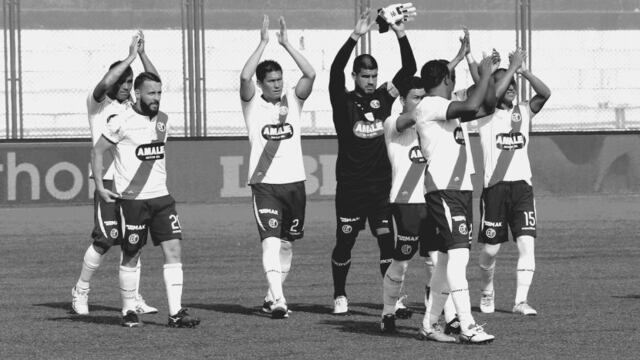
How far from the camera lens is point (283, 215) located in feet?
36.5

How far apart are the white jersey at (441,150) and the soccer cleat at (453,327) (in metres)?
1.04

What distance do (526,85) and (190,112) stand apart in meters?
6.37

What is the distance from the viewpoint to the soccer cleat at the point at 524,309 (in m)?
10.8

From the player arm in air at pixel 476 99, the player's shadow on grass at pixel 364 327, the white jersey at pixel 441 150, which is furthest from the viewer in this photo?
the player's shadow on grass at pixel 364 327

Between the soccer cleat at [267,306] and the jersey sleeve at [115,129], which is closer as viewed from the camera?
the jersey sleeve at [115,129]

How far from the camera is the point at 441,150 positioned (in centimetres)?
948

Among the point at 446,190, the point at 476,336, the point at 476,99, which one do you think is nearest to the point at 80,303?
the point at 446,190

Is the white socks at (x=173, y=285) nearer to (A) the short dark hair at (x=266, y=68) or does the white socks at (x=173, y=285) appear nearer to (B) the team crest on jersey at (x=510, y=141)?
(A) the short dark hair at (x=266, y=68)

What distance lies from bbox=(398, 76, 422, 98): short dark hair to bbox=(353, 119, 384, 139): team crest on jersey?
3.06 ft

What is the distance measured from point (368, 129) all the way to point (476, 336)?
2540 mm

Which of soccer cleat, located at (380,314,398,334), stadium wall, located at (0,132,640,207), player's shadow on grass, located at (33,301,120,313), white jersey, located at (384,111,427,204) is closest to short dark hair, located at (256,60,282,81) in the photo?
white jersey, located at (384,111,427,204)

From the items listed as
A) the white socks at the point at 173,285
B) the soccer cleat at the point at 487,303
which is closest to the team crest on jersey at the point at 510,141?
the soccer cleat at the point at 487,303

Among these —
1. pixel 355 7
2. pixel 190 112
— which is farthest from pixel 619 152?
pixel 190 112

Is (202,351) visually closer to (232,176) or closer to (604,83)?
(232,176)
